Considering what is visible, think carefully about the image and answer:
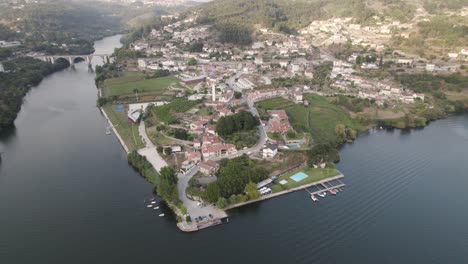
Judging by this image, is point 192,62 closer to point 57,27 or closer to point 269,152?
point 269,152

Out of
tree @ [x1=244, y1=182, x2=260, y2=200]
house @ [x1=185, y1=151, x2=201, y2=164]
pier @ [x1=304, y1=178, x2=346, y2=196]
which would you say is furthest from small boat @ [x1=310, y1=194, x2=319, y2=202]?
house @ [x1=185, y1=151, x2=201, y2=164]

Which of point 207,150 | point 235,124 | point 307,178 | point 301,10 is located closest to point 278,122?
point 235,124

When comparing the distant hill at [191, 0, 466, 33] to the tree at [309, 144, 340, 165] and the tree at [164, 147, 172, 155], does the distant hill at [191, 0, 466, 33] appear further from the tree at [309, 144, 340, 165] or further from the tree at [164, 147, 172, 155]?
the tree at [164, 147, 172, 155]

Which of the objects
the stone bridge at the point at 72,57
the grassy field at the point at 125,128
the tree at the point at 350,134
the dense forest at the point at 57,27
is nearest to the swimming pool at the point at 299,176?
the tree at the point at 350,134

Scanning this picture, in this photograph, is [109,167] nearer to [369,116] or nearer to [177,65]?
[369,116]

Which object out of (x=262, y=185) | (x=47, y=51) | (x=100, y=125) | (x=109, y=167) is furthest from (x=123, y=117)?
(x=47, y=51)

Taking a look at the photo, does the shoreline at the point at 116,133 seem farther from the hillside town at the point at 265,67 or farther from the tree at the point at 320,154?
the tree at the point at 320,154
